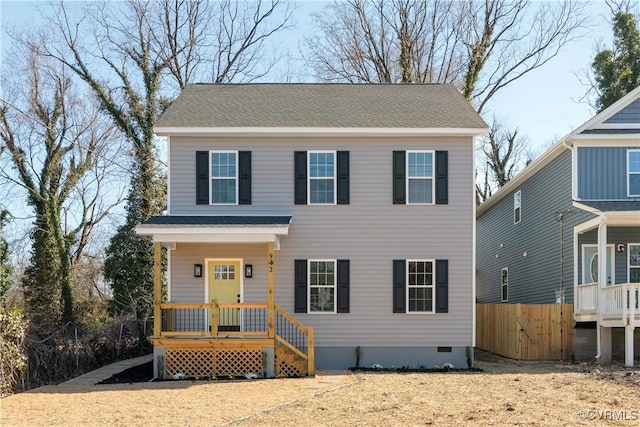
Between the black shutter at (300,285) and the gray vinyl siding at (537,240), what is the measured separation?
7.36 meters

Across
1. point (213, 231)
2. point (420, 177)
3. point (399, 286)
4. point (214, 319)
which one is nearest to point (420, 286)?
point (399, 286)

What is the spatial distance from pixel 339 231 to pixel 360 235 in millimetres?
521

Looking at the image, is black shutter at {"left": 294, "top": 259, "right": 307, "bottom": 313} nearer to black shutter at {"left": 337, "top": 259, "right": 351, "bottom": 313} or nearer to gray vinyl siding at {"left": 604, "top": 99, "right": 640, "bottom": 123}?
black shutter at {"left": 337, "top": 259, "right": 351, "bottom": 313}

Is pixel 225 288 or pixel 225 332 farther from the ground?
pixel 225 288

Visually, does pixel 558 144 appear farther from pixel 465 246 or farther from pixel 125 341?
pixel 125 341

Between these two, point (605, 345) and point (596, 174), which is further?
point (596, 174)

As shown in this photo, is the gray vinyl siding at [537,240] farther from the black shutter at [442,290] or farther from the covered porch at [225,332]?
the covered porch at [225,332]

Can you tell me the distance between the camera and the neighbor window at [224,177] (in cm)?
1800

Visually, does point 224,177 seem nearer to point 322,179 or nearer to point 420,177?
point 322,179

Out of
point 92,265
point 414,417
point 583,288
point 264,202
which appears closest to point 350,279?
point 264,202

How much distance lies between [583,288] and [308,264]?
708 cm

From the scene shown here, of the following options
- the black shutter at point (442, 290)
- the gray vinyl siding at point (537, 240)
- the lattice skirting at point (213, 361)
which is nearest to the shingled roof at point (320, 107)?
the black shutter at point (442, 290)

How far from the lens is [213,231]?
53.8 feet

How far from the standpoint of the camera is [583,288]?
1878 cm
